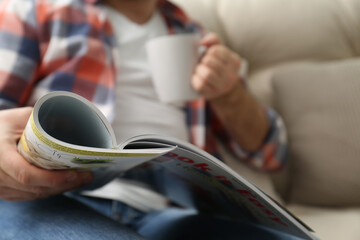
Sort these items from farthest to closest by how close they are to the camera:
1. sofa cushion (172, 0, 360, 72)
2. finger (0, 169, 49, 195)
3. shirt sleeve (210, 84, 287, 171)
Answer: sofa cushion (172, 0, 360, 72) → shirt sleeve (210, 84, 287, 171) → finger (0, 169, 49, 195)

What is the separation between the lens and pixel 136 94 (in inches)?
36.5

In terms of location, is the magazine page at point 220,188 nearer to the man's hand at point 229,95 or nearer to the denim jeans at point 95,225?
the denim jeans at point 95,225

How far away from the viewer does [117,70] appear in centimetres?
90

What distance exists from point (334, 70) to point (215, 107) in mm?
321

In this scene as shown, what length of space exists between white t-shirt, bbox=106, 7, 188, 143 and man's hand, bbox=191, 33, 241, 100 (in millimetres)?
145

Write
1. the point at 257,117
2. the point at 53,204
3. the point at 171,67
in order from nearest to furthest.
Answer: the point at 53,204 < the point at 171,67 < the point at 257,117

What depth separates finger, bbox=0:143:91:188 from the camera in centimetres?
50

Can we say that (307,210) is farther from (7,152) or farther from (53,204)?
(7,152)

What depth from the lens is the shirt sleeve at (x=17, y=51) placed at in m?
0.78

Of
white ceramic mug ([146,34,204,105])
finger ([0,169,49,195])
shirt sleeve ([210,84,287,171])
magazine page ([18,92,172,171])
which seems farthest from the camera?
shirt sleeve ([210,84,287,171])

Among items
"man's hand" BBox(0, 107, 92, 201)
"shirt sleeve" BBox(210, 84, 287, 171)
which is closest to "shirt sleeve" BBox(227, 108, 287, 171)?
"shirt sleeve" BBox(210, 84, 287, 171)

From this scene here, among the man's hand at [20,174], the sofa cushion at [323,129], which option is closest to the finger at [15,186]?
the man's hand at [20,174]

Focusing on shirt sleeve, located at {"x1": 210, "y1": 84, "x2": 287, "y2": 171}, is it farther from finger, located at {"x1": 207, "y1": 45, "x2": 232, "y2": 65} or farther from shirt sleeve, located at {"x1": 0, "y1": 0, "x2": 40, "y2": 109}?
shirt sleeve, located at {"x1": 0, "y1": 0, "x2": 40, "y2": 109}

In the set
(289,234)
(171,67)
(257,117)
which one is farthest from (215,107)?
(289,234)
